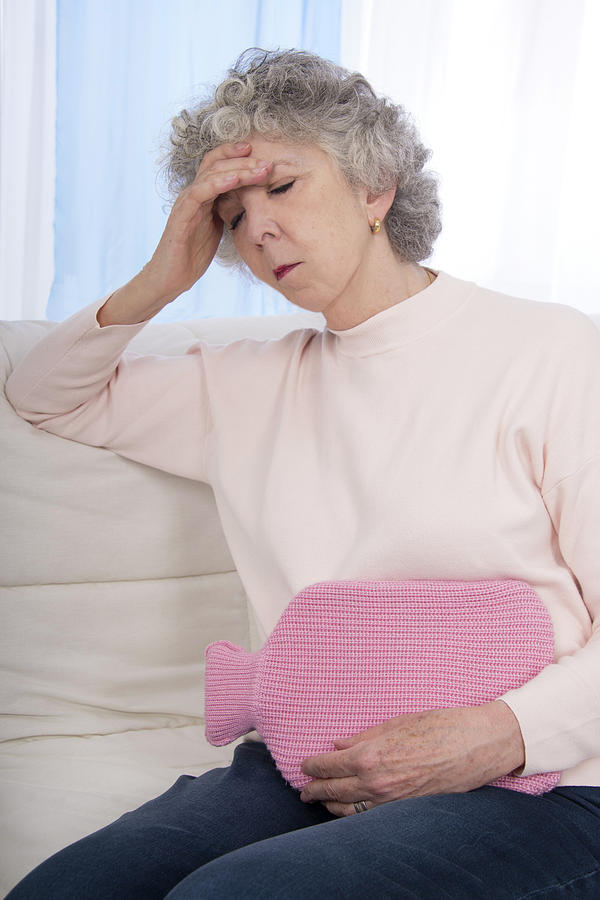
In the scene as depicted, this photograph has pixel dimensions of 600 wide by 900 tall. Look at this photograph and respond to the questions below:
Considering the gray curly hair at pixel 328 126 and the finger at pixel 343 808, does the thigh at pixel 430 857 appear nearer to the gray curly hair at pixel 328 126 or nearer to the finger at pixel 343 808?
the finger at pixel 343 808

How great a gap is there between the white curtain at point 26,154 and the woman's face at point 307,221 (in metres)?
1.22

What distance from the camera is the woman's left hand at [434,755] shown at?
98cm

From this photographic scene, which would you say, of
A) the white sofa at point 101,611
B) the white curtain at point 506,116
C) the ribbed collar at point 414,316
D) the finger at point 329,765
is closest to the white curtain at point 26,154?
the white sofa at point 101,611

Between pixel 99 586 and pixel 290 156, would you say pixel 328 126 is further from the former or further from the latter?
pixel 99 586

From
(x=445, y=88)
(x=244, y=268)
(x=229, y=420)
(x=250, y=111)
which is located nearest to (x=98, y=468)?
(x=229, y=420)

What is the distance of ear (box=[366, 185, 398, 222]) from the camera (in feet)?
4.27

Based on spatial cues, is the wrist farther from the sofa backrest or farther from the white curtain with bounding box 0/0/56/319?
the white curtain with bounding box 0/0/56/319

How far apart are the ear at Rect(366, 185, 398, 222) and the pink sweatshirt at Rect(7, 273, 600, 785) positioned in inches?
5.2

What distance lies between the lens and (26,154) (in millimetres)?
2287

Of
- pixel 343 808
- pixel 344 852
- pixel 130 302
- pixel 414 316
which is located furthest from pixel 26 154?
pixel 344 852

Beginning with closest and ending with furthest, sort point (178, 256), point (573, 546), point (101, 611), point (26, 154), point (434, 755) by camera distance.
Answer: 1. point (434, 755)
2. point (573, 546)
3. point (178, 256)
4. point (101, 611)
5. point (26, 154)

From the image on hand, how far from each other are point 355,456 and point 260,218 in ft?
1.21

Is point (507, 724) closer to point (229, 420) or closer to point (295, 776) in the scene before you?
point (295, 776)

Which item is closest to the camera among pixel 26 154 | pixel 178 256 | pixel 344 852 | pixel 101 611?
pixel 344 852
